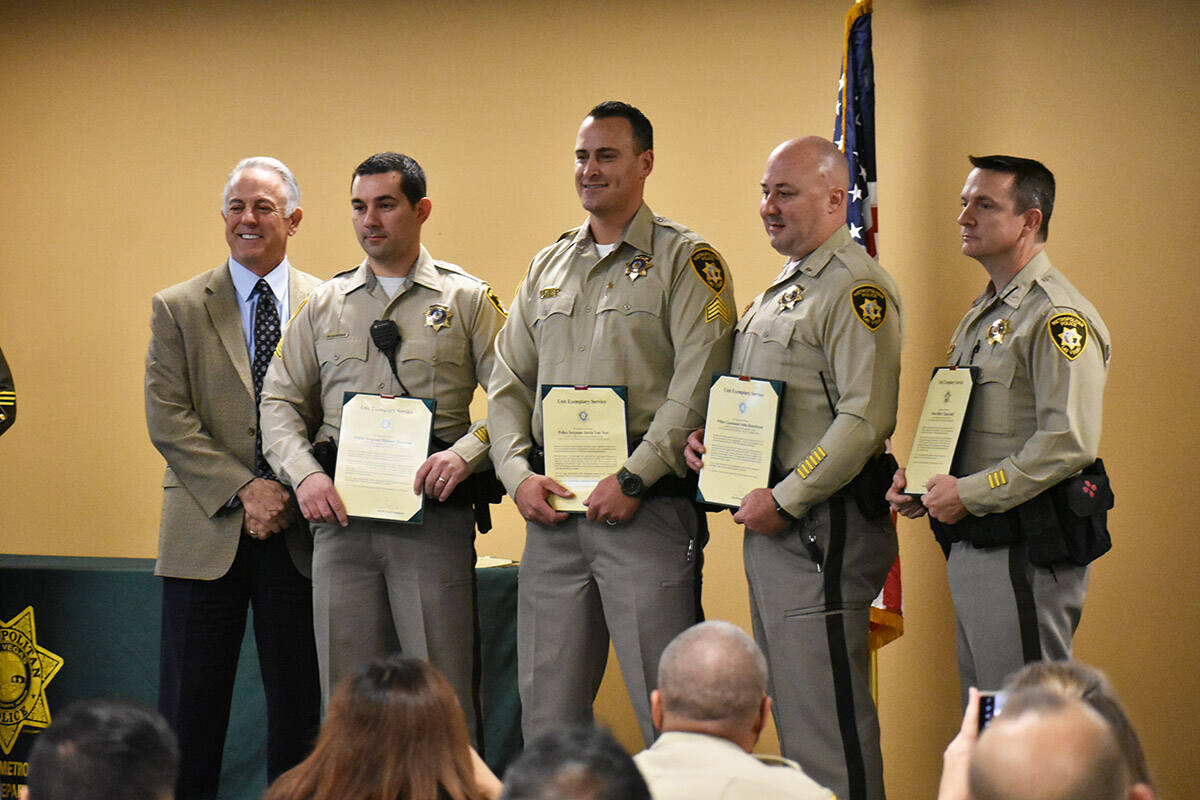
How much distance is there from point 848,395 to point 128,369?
3.33 metres

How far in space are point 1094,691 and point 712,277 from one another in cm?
181

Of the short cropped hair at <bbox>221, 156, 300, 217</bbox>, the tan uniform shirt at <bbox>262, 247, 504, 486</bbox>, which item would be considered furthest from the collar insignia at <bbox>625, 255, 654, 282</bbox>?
the short cropped hair at <bbox>221, 156, 300, 217</bbox>

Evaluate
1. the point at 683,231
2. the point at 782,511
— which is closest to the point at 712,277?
the point at 683,231

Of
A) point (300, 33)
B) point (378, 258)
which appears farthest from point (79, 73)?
point (378, 258)

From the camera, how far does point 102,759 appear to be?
1528mm

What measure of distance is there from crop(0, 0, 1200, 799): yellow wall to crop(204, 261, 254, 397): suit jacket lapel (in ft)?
3.96

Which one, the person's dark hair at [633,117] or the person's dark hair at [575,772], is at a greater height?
the person's dark hair at [633,117]

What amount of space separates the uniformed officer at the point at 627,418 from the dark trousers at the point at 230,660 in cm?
72

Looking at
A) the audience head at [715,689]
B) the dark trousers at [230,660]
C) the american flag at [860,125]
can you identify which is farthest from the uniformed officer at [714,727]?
the american flag at [860,125]

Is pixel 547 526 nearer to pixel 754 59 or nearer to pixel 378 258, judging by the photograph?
pixel 378 258

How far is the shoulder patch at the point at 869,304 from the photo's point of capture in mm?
3131

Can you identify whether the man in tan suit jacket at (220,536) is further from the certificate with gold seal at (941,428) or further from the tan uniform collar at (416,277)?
the certificate with gold seal at (941,428)

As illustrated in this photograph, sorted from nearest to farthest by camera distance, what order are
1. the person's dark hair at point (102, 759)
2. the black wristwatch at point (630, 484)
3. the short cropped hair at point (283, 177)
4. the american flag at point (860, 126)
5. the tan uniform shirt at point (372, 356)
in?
the person's dark hair at point (102, 759) → the black wristwatch at point (630, 484) → the tan uniform shirt at point (372, 356) → the short cropped hair at point (283, 177) → the american flag at point (860, 126)

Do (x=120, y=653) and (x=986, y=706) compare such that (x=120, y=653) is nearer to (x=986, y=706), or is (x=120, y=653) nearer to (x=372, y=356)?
(x=372, y=356)
